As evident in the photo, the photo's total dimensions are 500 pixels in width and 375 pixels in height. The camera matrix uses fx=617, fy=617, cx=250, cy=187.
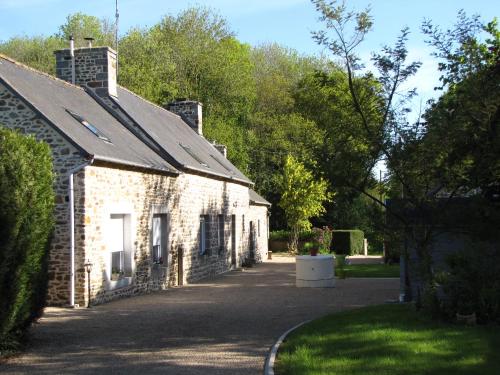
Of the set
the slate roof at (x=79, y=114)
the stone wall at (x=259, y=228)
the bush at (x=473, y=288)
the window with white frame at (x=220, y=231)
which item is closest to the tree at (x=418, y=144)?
the bush at (x=473, y=288)

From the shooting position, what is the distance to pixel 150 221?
651 inches

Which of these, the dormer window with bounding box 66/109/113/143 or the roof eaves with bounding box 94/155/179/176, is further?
the dormer window with bounding box 66/109/113/143

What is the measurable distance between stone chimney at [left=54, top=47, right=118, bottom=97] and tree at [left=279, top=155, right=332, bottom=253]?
18.7 metres

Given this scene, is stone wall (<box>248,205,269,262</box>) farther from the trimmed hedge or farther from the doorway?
the trimmed hedge

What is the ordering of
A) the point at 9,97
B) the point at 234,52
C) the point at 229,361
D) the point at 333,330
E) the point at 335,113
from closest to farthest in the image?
the point at 229,361 → the point at 333,330 → the point at 335,113 → the point at 9,97 → the point at 234,52

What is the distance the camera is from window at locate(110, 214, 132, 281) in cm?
1484

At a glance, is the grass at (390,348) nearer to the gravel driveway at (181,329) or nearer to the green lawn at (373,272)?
the gravel driveway at (181,329)

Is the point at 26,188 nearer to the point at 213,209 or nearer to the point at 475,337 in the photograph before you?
the point at 475,337

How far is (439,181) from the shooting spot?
408 inches

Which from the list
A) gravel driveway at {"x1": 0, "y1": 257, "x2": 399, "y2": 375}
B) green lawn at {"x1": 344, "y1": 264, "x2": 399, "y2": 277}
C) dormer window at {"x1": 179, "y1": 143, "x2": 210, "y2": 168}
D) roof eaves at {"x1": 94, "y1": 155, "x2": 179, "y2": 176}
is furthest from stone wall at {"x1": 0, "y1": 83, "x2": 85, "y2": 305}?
green lawn at {"x1": 344, "y1": 264, "x2": 399, "y2": 277}

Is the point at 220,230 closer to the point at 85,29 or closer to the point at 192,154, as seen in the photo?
the point at 192,154

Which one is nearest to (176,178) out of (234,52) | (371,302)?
(371,302)

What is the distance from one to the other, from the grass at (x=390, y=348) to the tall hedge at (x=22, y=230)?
3.53 m

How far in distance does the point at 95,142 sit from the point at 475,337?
940 centimetres
